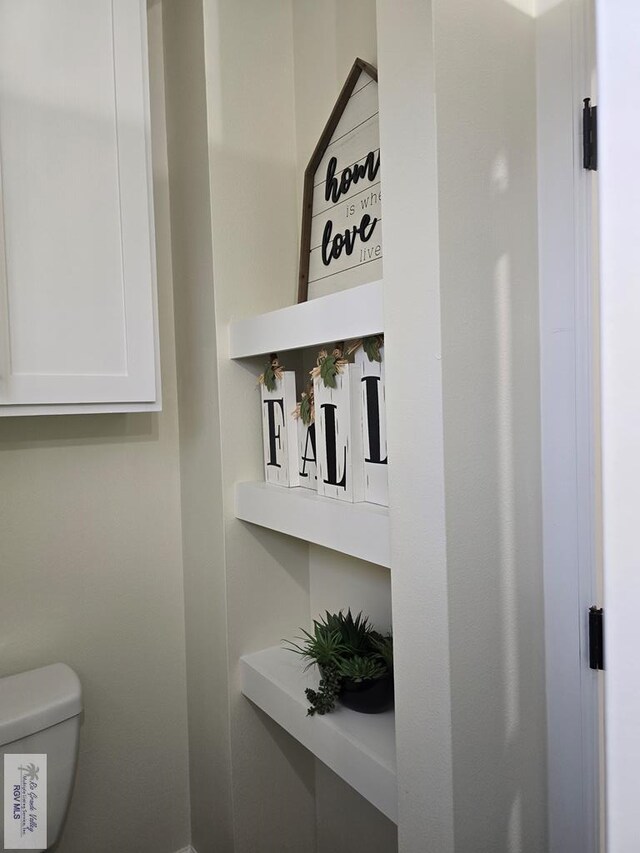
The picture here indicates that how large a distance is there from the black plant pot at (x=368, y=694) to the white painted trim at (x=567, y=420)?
296mm

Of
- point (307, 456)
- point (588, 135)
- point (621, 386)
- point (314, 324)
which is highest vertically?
point (588, 135)

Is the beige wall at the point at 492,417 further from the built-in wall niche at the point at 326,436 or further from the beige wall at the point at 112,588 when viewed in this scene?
the beige wall at the point at 112,588

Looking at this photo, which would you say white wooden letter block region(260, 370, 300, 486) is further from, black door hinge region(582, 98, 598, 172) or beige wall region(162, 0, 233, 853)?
black door hinge region(582, 98, 598, 172)

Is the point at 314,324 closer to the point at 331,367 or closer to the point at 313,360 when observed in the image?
the point at 331,367

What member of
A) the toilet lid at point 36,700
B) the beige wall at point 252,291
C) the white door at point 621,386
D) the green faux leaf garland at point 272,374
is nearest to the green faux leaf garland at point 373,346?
the green faux leaf garland at point 272,374

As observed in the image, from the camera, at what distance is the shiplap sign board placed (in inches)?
44.7

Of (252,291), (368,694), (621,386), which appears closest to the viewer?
(621,386)

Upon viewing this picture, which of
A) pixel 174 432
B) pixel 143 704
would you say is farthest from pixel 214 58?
pixel 143 704

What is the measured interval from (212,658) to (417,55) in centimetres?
125

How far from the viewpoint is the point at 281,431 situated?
1278mm

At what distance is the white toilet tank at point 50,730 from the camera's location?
3.61 ft

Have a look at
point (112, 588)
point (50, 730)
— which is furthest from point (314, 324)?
point (50, 730)

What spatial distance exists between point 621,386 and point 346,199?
3.05ft

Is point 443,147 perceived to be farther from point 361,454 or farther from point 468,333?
point 361,454
